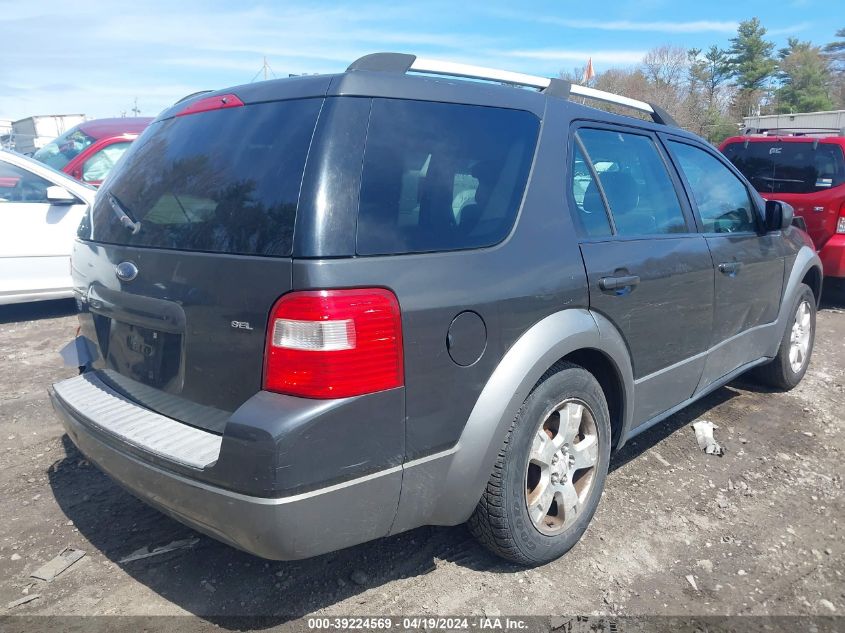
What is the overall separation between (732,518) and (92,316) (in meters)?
3.01

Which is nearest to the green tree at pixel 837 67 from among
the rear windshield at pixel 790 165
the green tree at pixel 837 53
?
the green tree at pixel 837 53

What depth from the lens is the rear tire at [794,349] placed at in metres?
4.58

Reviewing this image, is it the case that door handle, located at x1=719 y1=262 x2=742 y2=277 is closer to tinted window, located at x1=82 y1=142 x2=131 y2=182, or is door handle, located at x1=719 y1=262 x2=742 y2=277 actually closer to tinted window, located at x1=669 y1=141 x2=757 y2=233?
tinted window, located at x1=669 y1=141 x2=757 y2=233

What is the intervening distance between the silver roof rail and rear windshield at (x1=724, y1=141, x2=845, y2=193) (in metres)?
4.83

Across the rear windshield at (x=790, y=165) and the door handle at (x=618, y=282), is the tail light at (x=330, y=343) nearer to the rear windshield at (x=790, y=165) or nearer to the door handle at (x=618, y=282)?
the door handle at (x=618, y=282)

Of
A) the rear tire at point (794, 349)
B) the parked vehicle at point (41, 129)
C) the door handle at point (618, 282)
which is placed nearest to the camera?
the door handle at point (618, 282)

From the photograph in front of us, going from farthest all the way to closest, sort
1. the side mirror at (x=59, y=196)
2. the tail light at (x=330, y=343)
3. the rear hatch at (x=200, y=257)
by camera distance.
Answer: the side mirror at (x=59, y=196)
the rear hatch at (x=200, y=257)
the tail light at (x=330, y=343)

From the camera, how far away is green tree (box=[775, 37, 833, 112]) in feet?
148

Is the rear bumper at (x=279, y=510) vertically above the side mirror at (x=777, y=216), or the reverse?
the side mirror at (x=777, y=216)

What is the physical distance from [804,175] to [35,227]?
807 centimetres

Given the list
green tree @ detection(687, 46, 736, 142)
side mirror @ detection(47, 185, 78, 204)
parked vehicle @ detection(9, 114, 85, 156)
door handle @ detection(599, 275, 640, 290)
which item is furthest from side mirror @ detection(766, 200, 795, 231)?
green tree @ detection(687, 46, 736, 142)

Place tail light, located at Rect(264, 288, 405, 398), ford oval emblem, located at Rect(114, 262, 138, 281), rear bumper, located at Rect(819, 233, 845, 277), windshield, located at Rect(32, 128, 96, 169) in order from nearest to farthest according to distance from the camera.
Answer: tail light, located at Rect(264, 288, 405, 398) < ford oval emblem, located at Rect(114, 262, 138, 281) < rear bumper, located at Rect(819, 233, 845, 277) < windshield, located at Rect(32, 128, 96, 169)

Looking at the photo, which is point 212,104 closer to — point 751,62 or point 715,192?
point 715,192

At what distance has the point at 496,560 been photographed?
8.95 ft
